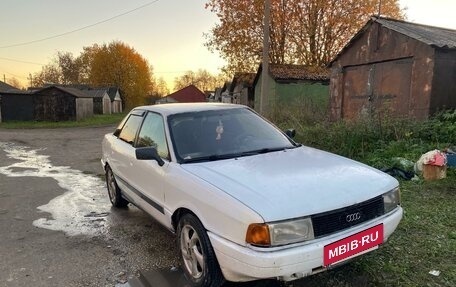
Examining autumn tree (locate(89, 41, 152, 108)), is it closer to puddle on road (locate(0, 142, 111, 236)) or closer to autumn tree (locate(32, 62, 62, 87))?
autumn tree (locate(32, 62, 62, 87))

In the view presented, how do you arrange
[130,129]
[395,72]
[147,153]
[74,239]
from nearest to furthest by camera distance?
1. [147,153]
2. [74,239]
3. [130,129]
4. [395,72]

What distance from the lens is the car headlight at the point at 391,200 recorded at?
10.1ft

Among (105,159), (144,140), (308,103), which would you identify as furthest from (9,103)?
(144,140)

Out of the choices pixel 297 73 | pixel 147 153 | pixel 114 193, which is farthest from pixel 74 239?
pixel 297 73

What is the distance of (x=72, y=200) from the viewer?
637 cm

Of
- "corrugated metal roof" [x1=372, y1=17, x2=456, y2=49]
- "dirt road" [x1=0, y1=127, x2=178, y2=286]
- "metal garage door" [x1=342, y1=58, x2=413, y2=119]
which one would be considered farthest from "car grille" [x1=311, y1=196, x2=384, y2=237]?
"corrugated metal roof" [x1=372, y1=17, x2=456, y2=49]

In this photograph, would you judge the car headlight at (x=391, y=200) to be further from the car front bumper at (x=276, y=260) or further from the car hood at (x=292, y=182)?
the car front bumper at (x=276, y=260)

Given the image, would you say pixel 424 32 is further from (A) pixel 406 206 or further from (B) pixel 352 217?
(B) pixel 352 217

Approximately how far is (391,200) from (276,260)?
1320 millimetres

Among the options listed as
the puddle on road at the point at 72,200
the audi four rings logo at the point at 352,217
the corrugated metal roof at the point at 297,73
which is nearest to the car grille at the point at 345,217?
the audi four rings logo at the point at 352,217

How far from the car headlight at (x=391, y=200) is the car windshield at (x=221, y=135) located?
125 centimetres

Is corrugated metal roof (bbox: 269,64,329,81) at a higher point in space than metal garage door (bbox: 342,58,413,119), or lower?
higher

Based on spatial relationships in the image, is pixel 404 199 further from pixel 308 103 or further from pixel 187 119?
pixel 308 103

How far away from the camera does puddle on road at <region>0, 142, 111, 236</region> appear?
5051mm
